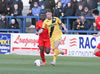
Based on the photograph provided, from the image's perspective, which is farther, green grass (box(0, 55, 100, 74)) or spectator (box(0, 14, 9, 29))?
spectator (box(0, 14, 9, 29))

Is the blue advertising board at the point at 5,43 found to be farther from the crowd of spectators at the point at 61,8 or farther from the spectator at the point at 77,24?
the spectator at the point at 77,24

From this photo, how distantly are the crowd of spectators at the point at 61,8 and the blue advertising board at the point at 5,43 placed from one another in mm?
1483

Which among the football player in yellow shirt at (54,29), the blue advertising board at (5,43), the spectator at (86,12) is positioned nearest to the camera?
the football player in yellow shirt at (54,29)

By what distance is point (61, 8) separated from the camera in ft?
68.7

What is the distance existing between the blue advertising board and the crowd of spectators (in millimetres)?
1483

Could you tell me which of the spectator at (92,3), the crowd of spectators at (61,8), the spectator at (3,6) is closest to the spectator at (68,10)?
the crowd of spectators at (61,8)

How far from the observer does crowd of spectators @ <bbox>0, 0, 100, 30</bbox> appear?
2077cm

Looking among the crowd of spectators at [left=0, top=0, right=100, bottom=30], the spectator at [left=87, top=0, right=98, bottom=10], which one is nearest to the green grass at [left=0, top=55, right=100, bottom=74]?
the crowd of spectators at [left=0, top=0, right=100, bottom=30]

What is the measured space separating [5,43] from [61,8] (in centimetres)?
373

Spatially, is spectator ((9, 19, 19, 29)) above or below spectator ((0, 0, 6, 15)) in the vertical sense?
below

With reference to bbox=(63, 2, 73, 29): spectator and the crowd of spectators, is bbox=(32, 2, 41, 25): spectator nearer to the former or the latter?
the crowd of spectators

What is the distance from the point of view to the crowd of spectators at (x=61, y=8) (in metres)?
20.8

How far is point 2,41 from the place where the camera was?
2178cm

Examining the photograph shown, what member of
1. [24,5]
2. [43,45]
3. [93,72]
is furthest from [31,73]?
[24,5]
